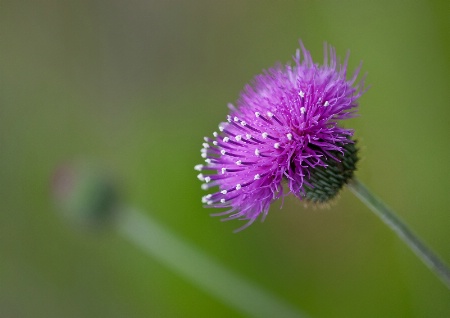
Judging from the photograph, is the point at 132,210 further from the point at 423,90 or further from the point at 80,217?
the point at 423,90

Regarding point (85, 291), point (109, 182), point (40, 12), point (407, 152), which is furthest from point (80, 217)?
point (40, 12)

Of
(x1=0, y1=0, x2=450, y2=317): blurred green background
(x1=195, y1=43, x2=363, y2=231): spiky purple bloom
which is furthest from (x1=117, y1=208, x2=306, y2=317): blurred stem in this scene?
(x1=195, y1=43, x2=363, y2=231): spiky purple bloom

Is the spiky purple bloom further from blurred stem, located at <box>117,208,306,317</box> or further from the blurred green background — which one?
the blurred green background

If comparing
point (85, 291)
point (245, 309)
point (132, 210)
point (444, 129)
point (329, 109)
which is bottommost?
point (85, 291)

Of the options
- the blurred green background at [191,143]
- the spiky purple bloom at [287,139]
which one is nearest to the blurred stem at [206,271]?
the blurred green background at [191,143]

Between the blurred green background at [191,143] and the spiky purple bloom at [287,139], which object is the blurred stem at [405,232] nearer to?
the spiky purple bloom at [287,139]

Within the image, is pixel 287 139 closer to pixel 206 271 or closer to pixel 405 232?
pixel 405 232
